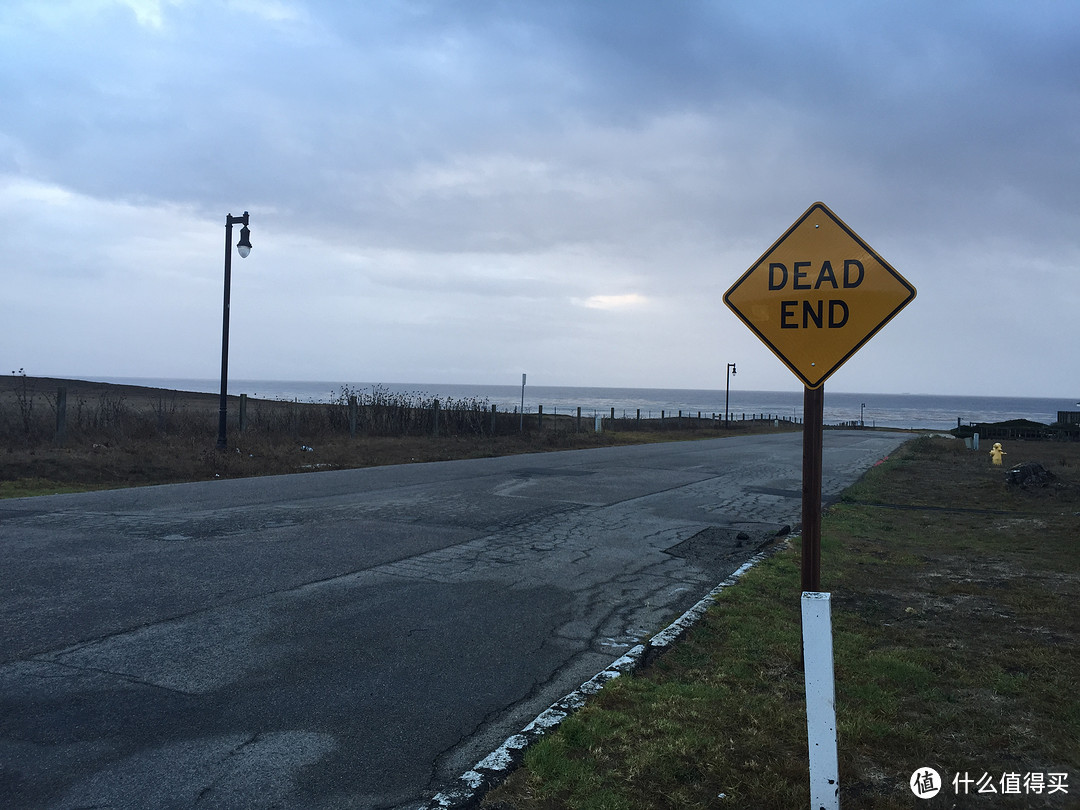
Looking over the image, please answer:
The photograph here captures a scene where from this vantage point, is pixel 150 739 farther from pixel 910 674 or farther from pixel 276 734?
pixel 910 674

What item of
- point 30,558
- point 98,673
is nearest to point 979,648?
point 98,673

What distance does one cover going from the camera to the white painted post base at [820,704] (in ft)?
10.3

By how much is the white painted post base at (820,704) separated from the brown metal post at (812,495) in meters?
0.32

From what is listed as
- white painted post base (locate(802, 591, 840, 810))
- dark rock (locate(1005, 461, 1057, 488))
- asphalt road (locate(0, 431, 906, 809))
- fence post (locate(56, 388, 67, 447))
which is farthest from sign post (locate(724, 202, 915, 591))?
fence post (locate(56, 388, 67, 447))

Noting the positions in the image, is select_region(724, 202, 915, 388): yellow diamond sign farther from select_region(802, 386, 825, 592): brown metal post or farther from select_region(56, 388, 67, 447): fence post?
select_region(56, 388, 67, 447): fence post

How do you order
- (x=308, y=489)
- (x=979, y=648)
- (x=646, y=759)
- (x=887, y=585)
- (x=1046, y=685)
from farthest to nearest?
(x=308, y=489), (x=887, y=585), (x=979, y=648), (x=1046, y=685), (x=646, y=759)

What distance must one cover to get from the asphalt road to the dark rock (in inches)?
287

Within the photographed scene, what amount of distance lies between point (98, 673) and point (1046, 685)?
582 cm

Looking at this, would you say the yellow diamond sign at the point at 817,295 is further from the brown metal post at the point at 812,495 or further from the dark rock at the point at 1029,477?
the dark rock at the point at 1029,477

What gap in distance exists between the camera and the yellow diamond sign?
3572 mm

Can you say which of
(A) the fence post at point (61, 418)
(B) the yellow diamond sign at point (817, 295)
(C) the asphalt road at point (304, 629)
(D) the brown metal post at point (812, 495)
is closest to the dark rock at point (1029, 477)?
(C) the asphalt road at point (304, 629)

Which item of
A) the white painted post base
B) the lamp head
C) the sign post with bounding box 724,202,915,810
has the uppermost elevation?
the lamp head

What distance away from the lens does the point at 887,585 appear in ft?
24.5

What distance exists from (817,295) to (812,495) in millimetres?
975
